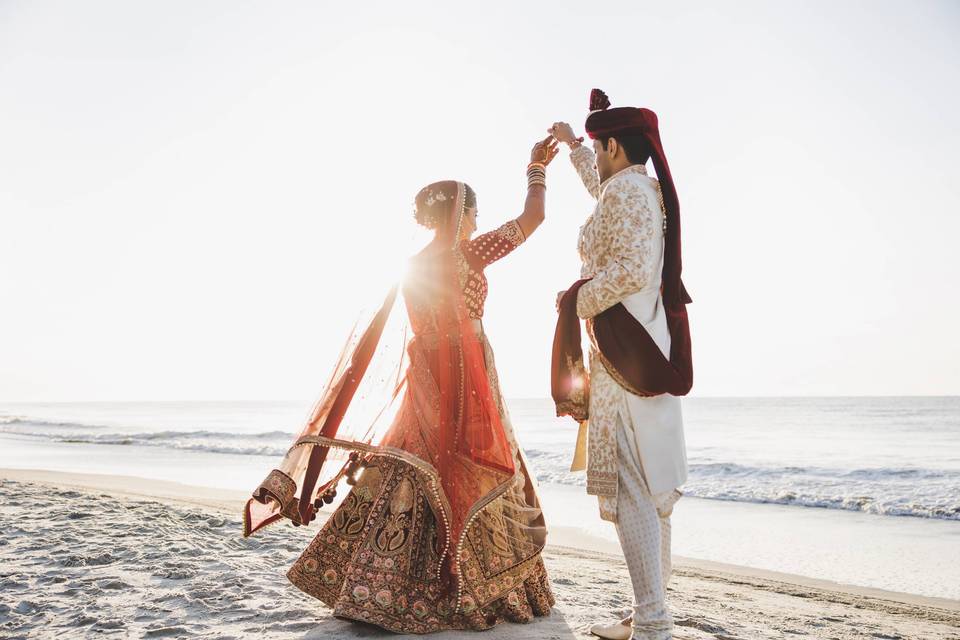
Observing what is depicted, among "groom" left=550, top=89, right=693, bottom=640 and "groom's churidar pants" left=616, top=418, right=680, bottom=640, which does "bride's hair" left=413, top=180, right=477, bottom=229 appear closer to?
"groom" left=550, top=89, right=693, bottom=640

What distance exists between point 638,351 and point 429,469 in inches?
39.2

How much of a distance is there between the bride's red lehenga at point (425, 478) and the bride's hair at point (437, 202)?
21 millimetres

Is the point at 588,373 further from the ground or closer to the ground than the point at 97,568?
further from the ground

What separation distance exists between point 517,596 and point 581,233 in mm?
1571

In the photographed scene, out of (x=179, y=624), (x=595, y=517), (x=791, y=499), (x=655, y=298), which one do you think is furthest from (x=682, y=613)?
(x=791, y=499)

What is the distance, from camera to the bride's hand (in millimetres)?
3061

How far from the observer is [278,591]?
3389 mm

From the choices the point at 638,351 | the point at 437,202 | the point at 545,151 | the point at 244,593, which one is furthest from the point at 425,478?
the point at 545,151

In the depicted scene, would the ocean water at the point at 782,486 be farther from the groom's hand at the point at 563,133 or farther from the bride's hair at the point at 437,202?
the groom's hand at the point at 563,133

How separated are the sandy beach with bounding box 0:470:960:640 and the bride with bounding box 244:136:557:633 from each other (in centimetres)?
15

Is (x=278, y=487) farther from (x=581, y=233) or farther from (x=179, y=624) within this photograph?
(x=581, y=233)

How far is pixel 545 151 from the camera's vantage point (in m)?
3.09

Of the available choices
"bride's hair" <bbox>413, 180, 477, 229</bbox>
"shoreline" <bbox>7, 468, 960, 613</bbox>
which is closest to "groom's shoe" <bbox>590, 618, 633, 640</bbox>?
"bride's hair" <bbox>413, 180, 477, 229</bbox>

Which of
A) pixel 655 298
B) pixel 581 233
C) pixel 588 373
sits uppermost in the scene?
pixel 581 233
